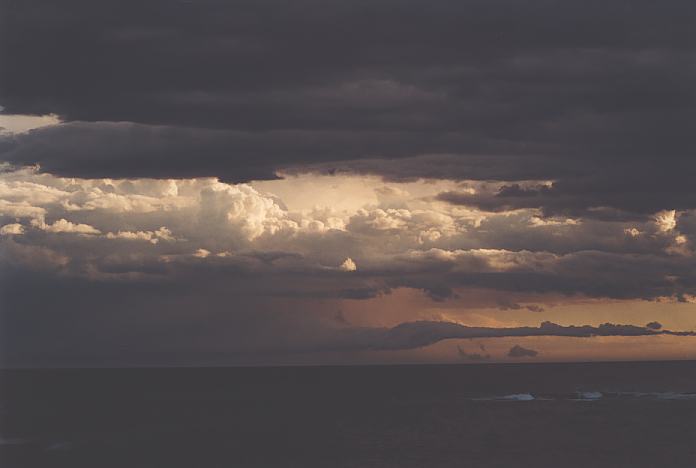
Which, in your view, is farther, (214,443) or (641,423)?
(641,423)

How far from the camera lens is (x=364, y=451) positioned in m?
144

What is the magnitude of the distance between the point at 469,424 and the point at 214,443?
47.8 meters

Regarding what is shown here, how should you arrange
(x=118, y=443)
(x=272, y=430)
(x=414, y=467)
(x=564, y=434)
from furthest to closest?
(x=272, y=430) < (x=564, y=434) < (x=118, y=443) < (x=414, y=467)

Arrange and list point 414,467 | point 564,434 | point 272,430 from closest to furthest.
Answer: point 414,467, point 564,434, point 272,430

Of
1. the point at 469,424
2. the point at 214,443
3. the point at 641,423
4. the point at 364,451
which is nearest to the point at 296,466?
the point at 364,451

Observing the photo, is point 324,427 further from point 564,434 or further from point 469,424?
point 564,434

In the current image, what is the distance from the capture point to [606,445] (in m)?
153

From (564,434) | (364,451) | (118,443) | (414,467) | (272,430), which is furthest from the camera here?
(272,430)

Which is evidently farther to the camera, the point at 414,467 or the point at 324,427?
the point at 324,427

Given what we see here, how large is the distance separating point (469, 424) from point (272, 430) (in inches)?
1320

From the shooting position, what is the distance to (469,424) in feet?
598

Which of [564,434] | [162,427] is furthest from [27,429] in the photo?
[564,434]

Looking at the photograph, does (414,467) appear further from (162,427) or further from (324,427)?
(162,427)

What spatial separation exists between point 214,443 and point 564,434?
5398cm
